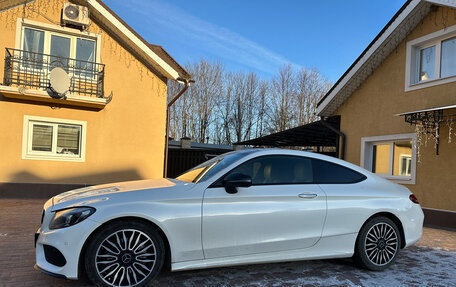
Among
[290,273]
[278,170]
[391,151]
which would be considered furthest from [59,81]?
[391,151]

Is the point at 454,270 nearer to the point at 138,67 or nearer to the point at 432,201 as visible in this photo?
the point at 432,201

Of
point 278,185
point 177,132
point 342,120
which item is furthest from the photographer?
point 177,132

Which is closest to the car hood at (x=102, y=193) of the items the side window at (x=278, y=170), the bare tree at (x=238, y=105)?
the side window at (x=278, y=170)

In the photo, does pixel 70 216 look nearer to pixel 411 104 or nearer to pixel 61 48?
pixel 411 104

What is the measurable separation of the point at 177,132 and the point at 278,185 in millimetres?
30167

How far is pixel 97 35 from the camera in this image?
11008 mm

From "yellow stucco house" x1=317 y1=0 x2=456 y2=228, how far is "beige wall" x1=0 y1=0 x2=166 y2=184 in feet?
20.7

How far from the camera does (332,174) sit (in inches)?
165

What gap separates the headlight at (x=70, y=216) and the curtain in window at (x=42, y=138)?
8.20m

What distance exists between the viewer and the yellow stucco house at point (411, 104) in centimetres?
786

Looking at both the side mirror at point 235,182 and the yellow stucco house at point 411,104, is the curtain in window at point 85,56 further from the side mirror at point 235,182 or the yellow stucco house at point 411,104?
the side mirror at point 235,182

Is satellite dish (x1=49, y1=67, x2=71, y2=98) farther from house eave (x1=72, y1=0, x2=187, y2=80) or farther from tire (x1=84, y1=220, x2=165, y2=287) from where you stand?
tire (x1=84, y1=220, x2=165, y2=287)

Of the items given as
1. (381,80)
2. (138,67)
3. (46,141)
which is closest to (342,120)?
(381,80)

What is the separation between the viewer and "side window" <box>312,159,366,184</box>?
4.12 meters
